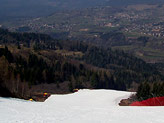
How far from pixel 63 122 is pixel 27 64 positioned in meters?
96.3

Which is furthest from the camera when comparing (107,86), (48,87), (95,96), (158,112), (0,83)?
(107,86)

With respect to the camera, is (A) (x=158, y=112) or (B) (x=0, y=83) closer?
(A) (x=158, y=112)

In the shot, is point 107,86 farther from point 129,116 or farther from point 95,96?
point 129,116

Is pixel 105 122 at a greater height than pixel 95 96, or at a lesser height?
greater

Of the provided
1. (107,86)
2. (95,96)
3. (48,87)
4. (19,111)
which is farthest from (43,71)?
(19,111)

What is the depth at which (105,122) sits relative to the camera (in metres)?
22.9

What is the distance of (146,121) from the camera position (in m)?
23.1

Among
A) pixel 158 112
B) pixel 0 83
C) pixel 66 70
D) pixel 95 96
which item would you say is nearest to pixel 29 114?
pixel 158 112

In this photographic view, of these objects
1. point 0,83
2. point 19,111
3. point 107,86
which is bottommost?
point 107,86

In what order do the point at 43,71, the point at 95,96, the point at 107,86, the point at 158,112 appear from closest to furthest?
the point at 158,112, the point at 95,96, the point at 43,71, the point at 107,86

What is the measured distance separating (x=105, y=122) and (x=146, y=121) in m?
3.33

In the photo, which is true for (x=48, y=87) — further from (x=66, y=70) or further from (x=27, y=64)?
(x=66, y=70)

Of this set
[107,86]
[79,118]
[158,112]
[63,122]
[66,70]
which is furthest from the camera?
[66,70]

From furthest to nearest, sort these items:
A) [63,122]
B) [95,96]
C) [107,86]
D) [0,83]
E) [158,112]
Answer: [107,86] < [95,96] < [0,83] < [158,112] < [63,122]
